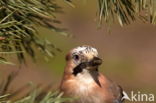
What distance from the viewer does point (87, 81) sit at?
96.6 inches

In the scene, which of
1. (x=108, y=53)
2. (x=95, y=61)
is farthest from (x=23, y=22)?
(x=108, y=53)

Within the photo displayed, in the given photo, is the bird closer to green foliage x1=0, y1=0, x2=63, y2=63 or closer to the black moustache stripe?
the black moustache stripe

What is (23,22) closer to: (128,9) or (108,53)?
(128,9)

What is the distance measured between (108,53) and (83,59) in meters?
4.75

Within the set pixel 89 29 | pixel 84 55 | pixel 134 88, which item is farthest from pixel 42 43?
pixel 89 29

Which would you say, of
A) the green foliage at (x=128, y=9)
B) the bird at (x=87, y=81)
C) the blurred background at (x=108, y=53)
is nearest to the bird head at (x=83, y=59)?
the bird at (x=87, y=81)

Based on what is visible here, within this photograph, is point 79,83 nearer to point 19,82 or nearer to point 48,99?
point 48,99

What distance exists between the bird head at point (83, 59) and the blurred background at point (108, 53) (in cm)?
357

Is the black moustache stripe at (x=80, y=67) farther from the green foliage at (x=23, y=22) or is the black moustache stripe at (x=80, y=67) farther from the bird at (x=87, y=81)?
the green foliage at (x=23, y=22)

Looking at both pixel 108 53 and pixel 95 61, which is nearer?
pixel 95 61

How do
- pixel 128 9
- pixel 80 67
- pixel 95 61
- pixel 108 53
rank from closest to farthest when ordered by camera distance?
→ pixel 128 9 → pixel 95 61 → pixel 80 67 → pixel 108 53

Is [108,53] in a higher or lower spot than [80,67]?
lower

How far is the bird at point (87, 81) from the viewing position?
2.34 meters

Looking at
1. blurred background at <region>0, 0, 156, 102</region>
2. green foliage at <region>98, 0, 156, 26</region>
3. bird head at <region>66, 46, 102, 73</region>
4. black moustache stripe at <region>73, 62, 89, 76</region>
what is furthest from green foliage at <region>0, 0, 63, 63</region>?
blurred background at <region>0, 0, 156, 102</region>
